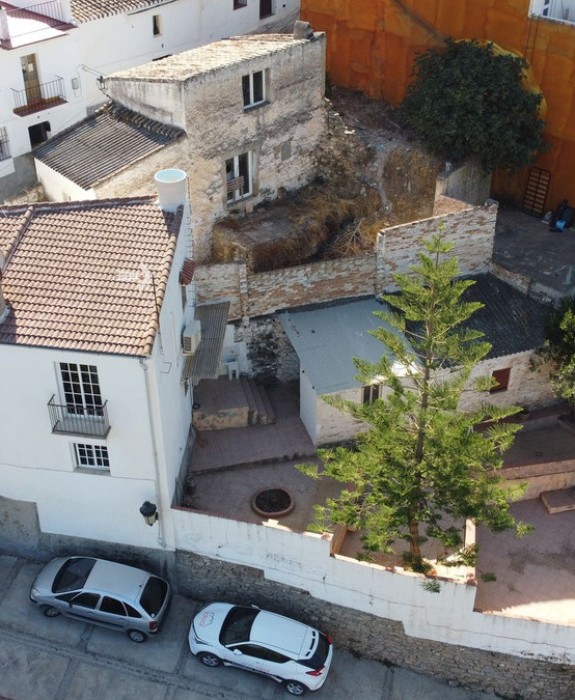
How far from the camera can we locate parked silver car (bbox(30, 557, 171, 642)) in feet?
83.2

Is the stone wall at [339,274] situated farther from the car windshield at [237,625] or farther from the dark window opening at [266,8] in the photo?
the dark window opening at [266,8]

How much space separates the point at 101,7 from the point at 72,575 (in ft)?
79.6

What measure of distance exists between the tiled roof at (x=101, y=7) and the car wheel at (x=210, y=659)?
25814mm

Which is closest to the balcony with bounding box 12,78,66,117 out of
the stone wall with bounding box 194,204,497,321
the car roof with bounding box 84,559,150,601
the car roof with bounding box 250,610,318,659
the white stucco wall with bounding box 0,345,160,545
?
the stone wall with bounding box 194,204,497,321

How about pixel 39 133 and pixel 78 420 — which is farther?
pixel 39 133

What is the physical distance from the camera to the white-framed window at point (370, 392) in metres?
28.8

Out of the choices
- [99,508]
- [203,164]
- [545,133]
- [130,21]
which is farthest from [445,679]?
[130,21]

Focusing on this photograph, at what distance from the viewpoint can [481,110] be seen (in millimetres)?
33531

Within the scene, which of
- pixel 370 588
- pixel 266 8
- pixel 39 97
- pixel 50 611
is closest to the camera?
pixel 370 588

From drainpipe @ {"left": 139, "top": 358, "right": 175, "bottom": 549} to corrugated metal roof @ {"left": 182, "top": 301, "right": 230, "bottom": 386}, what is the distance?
3813 millimetres

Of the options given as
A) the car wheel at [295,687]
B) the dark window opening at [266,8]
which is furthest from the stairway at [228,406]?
the dark window opening at [266,8]

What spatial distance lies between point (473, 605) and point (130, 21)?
28.2 meters

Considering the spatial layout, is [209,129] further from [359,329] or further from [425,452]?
[425,452]

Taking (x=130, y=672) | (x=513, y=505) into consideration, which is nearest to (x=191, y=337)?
(x=130, y=672)
